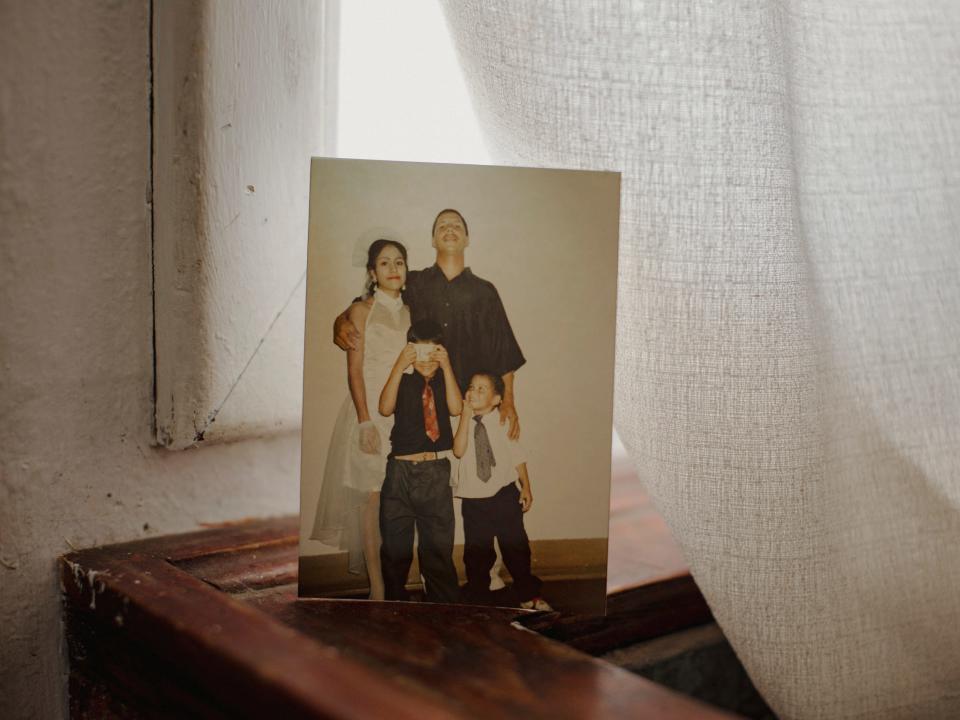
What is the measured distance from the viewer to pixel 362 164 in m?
0.54

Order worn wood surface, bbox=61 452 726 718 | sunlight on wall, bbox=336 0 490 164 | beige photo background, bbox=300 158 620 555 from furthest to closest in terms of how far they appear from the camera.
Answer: sunlight on wall, bbox=336 0 490 164 → beige photo background, bbox=300 158 620 555 → worn wood surface, bbox=61 452 726 718

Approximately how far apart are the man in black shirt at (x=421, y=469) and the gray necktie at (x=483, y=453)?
0.02m

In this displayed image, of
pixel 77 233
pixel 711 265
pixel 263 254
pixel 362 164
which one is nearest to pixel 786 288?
pixel 711 265

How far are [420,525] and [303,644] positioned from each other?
0.41 feet

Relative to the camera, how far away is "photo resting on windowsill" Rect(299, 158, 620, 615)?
0.54m

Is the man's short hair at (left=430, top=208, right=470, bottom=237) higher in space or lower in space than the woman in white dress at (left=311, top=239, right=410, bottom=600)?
higher

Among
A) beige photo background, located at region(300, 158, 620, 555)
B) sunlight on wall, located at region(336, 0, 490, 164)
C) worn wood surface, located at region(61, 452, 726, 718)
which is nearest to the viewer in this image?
worn wood surface, located at region(61, 452, 726, 718)

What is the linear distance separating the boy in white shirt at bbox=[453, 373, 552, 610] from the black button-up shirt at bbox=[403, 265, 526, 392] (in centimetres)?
1

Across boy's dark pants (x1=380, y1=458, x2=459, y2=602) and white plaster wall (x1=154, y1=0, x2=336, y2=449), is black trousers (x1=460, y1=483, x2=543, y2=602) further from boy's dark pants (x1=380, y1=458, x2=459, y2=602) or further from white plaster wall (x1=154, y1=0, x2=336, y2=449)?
white plaster wall (x1=154, y1=0, x2=336, y2=449)

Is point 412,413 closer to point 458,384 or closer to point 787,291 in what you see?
point 458,384

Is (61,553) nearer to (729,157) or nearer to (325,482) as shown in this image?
(325,482)

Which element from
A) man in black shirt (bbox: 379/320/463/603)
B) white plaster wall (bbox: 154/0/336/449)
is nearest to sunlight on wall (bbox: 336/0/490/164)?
white plaster wall (bbox: 154/0/336/449)

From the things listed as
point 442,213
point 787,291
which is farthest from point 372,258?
point 787,291

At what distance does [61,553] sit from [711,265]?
53 cm
